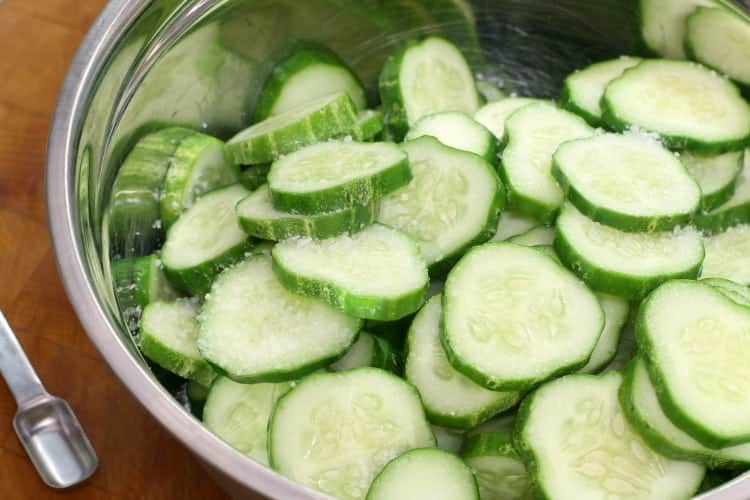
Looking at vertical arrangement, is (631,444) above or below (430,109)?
below

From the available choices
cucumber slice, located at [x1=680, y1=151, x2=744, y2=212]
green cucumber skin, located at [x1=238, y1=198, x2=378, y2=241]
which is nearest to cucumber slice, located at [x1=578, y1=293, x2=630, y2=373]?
cucumber slice, located at [x1=680, y1=151, x2=744, y2=212]

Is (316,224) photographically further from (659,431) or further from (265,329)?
(659,431)

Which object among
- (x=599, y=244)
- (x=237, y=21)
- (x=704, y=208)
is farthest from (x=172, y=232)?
(x=704, y=208)

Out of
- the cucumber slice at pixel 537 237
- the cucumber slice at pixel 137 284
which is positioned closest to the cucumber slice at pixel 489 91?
the cucumber slice at pixel 537 237

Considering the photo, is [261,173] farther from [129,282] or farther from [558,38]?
[558,38]

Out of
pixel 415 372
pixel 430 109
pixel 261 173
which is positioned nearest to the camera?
pixel 415 372

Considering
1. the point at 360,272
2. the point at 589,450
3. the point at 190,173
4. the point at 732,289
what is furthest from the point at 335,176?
the point at 732,289

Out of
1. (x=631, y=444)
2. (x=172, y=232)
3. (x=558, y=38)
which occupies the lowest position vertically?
(x=631, y=444)
